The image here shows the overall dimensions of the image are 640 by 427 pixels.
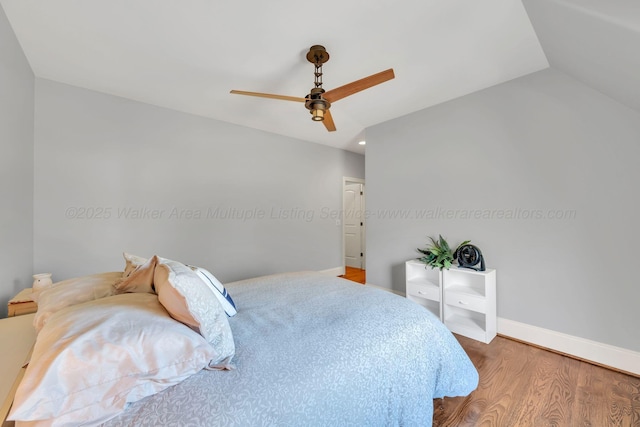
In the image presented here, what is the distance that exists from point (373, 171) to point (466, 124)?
1326 millimetres

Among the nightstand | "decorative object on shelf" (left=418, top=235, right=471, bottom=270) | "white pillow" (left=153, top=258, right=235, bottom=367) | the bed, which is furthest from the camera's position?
"decorative object on shelf" (left=418, top=235, right=471, bottom=270)

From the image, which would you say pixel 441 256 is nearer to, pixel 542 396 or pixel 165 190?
pixel 542 396

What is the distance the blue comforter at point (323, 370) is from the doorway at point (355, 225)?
3990mm

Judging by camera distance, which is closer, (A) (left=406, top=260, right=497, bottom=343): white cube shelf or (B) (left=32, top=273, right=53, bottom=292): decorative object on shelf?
(B) (left=32, top=273, right=53, bottom=292): decorative object on shelf

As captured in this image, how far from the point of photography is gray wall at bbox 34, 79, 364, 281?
2.54 meters

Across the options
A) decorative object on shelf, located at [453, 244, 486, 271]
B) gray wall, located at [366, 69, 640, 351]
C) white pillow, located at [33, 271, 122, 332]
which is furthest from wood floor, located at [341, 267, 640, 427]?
white pillow, located at [33, 271, 122, 332]

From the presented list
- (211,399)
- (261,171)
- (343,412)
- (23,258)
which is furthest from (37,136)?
(343,412)

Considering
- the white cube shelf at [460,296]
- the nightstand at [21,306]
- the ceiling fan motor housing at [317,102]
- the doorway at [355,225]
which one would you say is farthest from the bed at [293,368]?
the doorway at [355,225]

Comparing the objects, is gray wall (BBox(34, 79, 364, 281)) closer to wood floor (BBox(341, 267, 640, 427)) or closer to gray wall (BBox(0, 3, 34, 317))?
gray wall (BBox(0, 3, 34, 317))

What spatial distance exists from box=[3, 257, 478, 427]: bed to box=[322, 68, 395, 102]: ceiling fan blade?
1.55m

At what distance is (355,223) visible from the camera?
5871 mm

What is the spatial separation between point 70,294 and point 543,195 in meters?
3.61

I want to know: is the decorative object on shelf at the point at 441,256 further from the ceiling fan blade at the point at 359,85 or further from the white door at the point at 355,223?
the white door at the point at 355,223

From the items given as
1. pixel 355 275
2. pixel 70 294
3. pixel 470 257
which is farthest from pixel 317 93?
pixel 355 275
